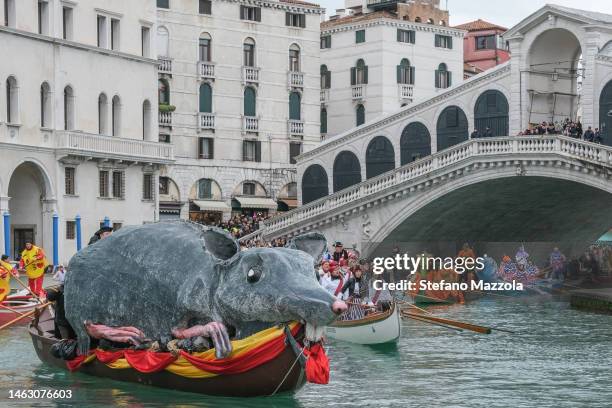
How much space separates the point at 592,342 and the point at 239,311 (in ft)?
42.4

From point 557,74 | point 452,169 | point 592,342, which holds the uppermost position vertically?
point 557,74

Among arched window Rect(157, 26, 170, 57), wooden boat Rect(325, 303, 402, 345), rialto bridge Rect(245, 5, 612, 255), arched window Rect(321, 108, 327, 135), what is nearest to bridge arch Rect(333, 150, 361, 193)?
rialto bridge Rect(245, 5, 612, 255)

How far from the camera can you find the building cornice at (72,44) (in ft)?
162

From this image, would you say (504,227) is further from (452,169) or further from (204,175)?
(204,175)

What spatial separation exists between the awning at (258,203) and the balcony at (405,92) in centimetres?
913

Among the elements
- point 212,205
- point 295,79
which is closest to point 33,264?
point 212,205

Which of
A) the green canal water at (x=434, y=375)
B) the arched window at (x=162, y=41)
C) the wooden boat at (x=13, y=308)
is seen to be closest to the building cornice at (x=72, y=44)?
the arched window at (x=162, y=41)

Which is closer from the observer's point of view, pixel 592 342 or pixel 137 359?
pixel 137 359

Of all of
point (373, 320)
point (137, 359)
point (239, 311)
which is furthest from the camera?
point (373, 320)

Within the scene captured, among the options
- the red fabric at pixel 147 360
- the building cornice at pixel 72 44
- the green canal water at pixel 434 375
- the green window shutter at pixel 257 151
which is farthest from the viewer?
the green window shutter at pixel 257 151

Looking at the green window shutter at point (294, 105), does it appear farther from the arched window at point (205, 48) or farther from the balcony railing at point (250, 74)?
the arched window at point (205, 48)

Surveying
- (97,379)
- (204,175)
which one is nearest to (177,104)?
(204,175)

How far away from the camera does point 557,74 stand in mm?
55062

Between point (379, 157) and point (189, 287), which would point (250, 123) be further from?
point (189, 287)
